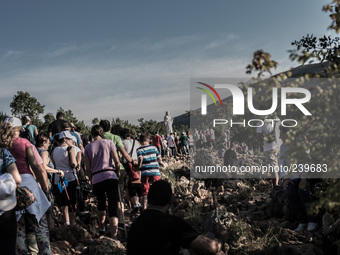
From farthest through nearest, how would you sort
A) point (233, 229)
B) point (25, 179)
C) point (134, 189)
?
point (134, 189) < point (233, 229) < point (25, 179)

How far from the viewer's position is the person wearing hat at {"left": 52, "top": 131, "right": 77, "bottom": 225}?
6.40 m

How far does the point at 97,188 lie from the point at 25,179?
5.53ft

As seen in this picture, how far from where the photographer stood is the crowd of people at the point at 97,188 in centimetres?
314

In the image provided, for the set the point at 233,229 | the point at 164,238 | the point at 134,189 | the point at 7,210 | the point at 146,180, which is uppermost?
the point at 7,210

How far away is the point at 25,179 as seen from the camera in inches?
169

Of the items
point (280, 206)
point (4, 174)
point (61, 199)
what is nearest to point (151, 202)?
point (4, 174)

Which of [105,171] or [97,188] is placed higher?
[105,171]

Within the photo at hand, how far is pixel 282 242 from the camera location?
550cm

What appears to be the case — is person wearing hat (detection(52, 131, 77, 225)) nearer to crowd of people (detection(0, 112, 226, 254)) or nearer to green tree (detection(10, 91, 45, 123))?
crowd of people (detection(0, 112, 226, 254))

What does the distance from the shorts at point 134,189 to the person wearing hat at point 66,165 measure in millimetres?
1286

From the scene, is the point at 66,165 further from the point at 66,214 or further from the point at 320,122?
the point at 320,122

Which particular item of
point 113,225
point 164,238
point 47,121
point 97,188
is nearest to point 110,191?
point 97,188

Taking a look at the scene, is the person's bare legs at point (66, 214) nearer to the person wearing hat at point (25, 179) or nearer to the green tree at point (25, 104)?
the person wearing hat at point (25, 179)

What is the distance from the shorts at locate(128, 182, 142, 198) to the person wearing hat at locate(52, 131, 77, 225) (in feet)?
4.22
